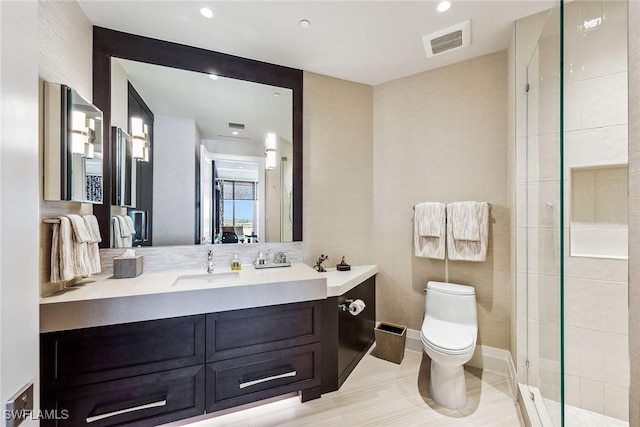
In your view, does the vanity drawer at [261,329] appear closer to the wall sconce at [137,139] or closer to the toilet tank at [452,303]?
the toilet tank at [452,303]

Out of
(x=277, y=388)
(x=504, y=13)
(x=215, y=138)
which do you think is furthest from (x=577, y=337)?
(x=215, y=138)

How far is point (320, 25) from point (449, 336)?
2351mm

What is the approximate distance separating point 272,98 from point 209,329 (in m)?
1.87

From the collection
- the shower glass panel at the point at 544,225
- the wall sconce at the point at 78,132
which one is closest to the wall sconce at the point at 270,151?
the wall sconce at the point at 78,132

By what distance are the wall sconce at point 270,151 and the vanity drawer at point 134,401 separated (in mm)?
1548

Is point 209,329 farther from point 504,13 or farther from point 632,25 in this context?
point 504,13

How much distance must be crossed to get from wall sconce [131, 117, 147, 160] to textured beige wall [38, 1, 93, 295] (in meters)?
0.29

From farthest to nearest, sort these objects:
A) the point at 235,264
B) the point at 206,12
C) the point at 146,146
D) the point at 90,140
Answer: the point at 235,264
the point at 146,146
the point at 206,12
the point at 90,140

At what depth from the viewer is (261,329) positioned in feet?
5.50

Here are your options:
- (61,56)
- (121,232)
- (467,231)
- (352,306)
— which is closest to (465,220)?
(467,231)

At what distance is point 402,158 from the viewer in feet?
8.54

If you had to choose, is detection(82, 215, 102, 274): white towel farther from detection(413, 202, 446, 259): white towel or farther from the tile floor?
detection(413, 202, 446, 259): white towel

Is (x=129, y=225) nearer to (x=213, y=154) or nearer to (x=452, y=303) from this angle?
(x=213, y=154)

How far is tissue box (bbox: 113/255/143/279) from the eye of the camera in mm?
1742
